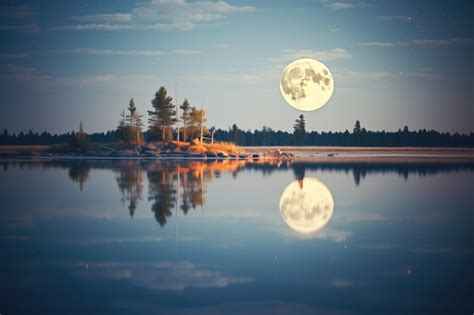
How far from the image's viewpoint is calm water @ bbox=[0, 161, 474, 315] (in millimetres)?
8883

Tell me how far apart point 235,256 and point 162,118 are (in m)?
85.4

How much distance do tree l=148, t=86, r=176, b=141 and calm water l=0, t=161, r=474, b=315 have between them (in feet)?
238

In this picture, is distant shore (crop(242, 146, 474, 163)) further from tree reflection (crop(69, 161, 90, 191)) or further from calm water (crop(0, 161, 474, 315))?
Answer: calm water (crop(0, 161, 474, 315))

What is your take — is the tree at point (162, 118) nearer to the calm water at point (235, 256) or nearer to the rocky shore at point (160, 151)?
the rocky shore at point (160, 151)

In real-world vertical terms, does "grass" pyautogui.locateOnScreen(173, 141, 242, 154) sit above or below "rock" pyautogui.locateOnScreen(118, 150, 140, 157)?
above

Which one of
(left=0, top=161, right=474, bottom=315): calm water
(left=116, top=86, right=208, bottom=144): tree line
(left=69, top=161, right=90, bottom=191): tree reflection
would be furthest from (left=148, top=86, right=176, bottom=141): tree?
(left=0, top=161, right=474, bottom=315): calm water

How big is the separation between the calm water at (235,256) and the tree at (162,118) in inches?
2857

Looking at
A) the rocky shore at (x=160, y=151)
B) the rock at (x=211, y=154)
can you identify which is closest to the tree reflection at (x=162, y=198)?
the rocky shore at (x=160, y=151)

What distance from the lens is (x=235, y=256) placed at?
39.8ft

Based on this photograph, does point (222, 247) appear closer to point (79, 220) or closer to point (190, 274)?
point (190, 274)

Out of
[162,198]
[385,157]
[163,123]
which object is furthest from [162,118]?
[162,198]

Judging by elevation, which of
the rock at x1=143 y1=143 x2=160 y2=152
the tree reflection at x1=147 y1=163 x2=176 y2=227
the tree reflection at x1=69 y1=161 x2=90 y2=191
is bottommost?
the tree reflection at x1=147 y1=163 x2=176 y2=227

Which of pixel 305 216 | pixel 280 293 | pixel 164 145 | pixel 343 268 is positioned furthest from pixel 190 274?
pixel 164 145

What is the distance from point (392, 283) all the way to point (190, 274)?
442 cm
